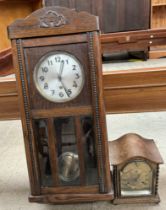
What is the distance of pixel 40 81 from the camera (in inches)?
28.5

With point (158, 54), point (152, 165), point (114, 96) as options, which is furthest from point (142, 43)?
point (152, 165)

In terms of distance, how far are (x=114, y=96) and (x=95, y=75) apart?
1.84 feet

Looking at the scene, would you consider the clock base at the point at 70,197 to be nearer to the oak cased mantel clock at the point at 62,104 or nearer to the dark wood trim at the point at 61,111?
the oak cased mantel clock at the point at 62,104

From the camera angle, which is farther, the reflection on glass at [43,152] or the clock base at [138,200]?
the clock base at [138,200]

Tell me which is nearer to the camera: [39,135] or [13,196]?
[39,135]

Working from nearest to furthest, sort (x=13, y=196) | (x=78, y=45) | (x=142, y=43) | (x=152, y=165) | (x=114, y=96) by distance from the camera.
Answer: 1. (x=78, y=45)
2. (x=152, y=165)
3. (x=13, y=196)
4. (x=114, y=96)
5. (x=142, y=43)

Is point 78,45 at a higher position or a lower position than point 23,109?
higher

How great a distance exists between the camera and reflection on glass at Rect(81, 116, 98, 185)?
77 centimetres

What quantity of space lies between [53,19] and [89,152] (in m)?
0.40

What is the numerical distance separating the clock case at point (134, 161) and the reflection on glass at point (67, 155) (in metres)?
0.13

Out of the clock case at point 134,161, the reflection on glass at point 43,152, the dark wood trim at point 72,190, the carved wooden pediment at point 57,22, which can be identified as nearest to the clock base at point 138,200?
the clock case at point 134,161

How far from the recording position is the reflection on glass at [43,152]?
774 mm

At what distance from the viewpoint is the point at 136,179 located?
0.87m

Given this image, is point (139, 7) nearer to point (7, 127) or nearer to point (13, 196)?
point (7, 127)
